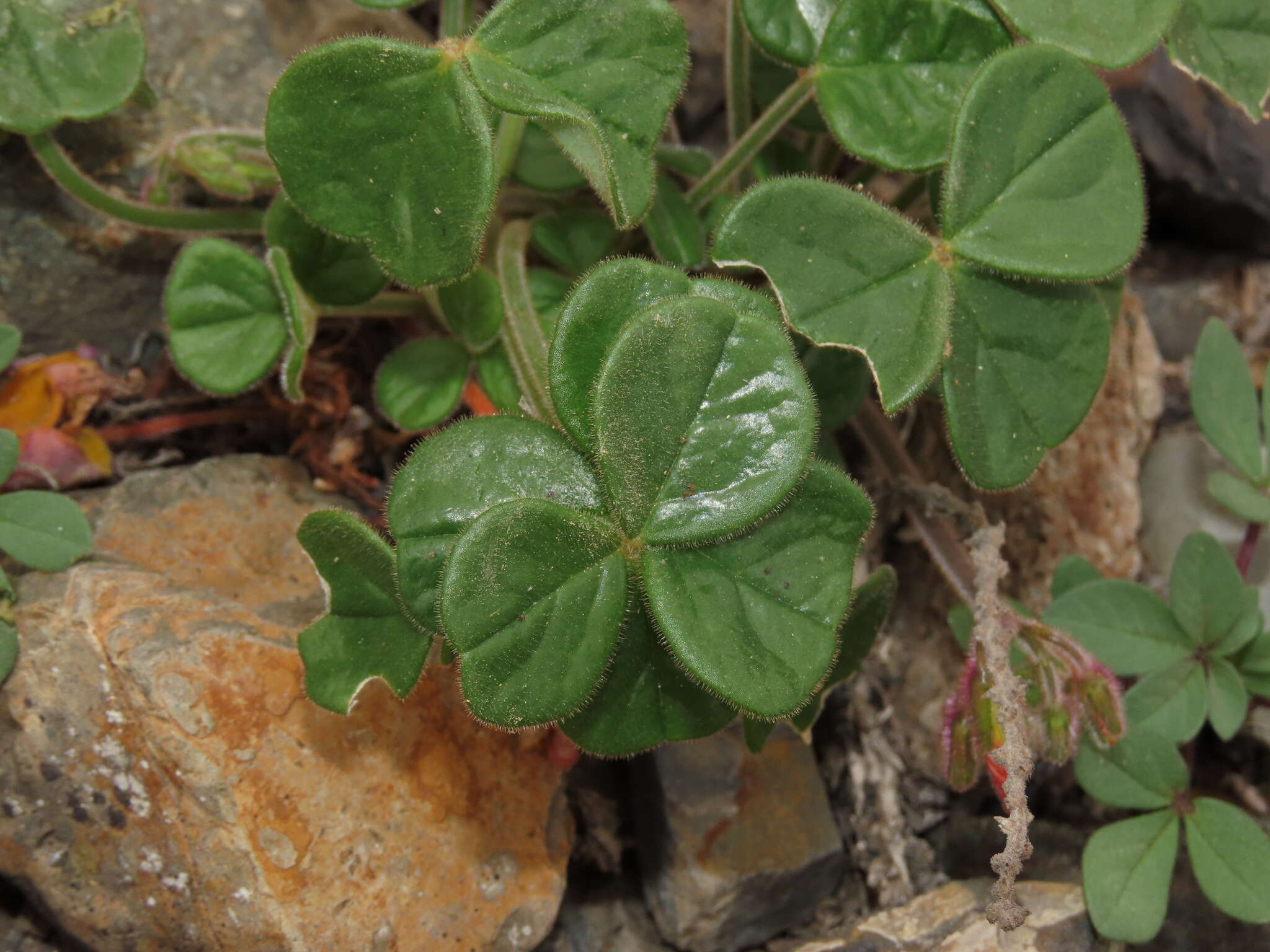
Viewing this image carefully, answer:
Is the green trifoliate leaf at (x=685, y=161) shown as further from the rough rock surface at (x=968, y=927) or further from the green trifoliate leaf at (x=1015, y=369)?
the rough rock surface at (x=968, y=927)

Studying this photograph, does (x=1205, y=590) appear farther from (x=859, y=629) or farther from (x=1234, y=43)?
(x=1234, y=43)

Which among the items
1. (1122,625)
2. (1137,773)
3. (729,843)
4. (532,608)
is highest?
(532,608)

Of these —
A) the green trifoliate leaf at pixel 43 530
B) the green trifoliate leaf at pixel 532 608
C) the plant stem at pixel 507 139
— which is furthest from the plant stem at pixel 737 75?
the green trifoliate leaf at pixel 43 530

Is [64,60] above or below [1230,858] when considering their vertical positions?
above

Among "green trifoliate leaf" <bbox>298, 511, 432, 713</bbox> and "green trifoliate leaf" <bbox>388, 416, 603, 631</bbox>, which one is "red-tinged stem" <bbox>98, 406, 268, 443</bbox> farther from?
"green trifoliate leaf" <bbox>388, 416, 603, 631</bbox>

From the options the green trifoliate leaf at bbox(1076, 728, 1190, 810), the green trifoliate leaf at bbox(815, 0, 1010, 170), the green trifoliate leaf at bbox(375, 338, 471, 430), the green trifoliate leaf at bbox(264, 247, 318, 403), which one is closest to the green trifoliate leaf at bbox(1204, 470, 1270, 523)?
the green trifoliate leaf at bbox(1076, 728, 1190, 810)

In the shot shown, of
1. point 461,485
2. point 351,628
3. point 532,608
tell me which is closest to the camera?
point 532,608

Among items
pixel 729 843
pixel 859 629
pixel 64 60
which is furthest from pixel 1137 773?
pixel 64 60
